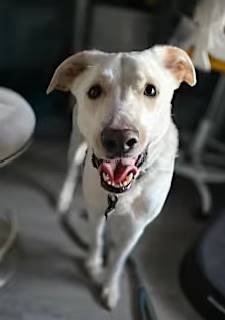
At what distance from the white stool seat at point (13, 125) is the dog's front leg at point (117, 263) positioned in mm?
389

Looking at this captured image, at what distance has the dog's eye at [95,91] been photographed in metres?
1.21

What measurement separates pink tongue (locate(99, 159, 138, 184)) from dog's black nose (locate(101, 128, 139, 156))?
0.26ft

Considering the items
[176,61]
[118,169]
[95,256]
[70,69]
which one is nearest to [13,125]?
[70,69]

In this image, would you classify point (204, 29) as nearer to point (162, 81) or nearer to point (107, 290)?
point (162, 81)

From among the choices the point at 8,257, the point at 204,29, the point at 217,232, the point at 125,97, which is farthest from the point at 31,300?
the point at 204,29

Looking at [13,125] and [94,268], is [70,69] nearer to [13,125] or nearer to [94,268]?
[13,125]

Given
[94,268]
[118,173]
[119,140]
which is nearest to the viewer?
[119,140]

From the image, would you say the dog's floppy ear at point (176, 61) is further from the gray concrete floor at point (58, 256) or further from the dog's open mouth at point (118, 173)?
the gray concrete floor at point (58, 256)

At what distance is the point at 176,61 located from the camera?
1.32 meters

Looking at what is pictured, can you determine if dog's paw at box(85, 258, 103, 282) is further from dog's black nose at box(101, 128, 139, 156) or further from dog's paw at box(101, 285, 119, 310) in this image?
dog's black nose at box(101, 128, 139, 156)

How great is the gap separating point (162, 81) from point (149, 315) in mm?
783

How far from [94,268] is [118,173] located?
2.04 ft

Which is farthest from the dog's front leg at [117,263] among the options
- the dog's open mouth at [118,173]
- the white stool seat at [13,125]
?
the white stool seat at [13,125]

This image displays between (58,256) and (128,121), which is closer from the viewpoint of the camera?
(128,121)
